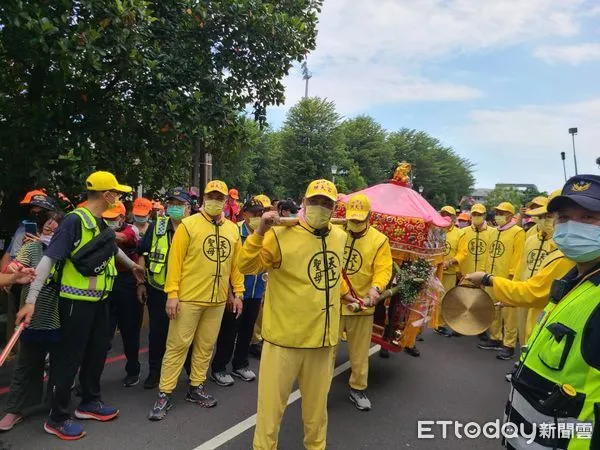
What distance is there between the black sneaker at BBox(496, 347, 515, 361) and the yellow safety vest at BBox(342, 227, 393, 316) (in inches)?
117

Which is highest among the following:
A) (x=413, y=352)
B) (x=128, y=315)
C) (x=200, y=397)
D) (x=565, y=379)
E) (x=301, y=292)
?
(x=301, y=292)

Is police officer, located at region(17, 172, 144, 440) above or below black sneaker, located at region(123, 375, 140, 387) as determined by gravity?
above

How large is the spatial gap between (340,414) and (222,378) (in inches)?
53.9

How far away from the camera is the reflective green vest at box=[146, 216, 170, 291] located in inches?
179

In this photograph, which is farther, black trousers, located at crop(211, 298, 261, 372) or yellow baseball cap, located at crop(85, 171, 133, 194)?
black trousers, located at crop(211, 298, 261, 372)

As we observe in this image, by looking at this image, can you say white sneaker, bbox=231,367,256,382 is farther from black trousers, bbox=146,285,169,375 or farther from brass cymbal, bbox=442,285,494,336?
brass cymbal, bbox=442,285,494,336

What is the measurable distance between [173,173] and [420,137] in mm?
44615

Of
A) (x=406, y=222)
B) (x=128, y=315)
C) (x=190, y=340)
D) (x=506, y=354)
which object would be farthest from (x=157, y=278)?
(x=506, y=354)

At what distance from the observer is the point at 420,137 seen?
161 ft

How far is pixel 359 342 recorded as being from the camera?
4.43 metres

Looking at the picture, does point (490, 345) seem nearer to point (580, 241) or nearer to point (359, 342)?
point (359, 342)

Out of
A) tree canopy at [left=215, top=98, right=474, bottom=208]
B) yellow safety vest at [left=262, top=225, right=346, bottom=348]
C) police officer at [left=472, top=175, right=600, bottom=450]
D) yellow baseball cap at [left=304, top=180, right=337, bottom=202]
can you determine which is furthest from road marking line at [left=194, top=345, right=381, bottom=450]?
tree canopy at [left=215, top=98, right=474, bottom=208]

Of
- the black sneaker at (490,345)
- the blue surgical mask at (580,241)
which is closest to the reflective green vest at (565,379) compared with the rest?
the blue surgical mask at (580,241)

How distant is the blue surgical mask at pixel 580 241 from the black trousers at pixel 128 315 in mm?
4090
